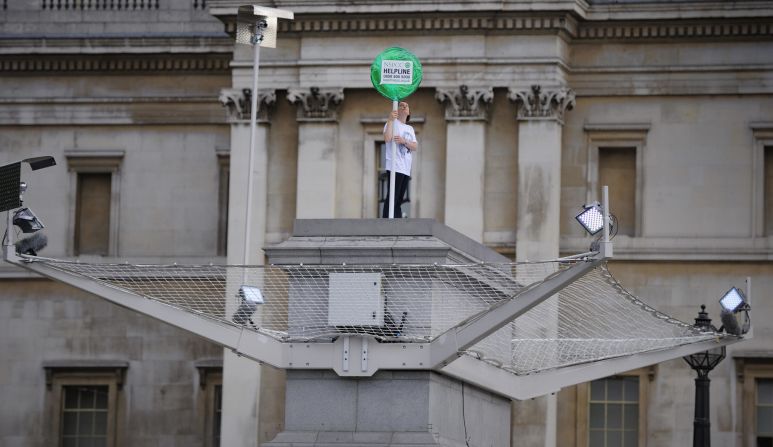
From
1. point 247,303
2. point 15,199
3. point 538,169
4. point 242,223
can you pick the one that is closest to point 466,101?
point 538,169

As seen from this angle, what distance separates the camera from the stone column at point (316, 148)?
5316cm

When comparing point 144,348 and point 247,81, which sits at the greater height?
point 247,81

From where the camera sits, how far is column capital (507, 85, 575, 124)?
2066 inches

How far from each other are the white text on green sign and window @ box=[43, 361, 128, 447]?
22.3 meters

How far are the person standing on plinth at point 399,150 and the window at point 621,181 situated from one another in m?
18.1

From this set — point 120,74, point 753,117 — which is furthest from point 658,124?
point 120,74

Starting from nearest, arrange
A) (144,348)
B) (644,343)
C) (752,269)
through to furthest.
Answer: (644,343)
(752,269)
(144,348)

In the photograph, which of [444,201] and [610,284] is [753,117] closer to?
[444,201]

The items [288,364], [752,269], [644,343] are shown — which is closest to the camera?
[288,364]

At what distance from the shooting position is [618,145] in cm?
5378

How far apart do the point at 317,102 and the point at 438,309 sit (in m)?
21.5

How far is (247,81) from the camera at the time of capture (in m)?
53.8

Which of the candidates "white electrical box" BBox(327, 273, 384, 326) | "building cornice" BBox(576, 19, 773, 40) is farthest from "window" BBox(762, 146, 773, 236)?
"white electrical box" BBox(327, 273, 384, 326)

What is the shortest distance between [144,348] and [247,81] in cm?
690
